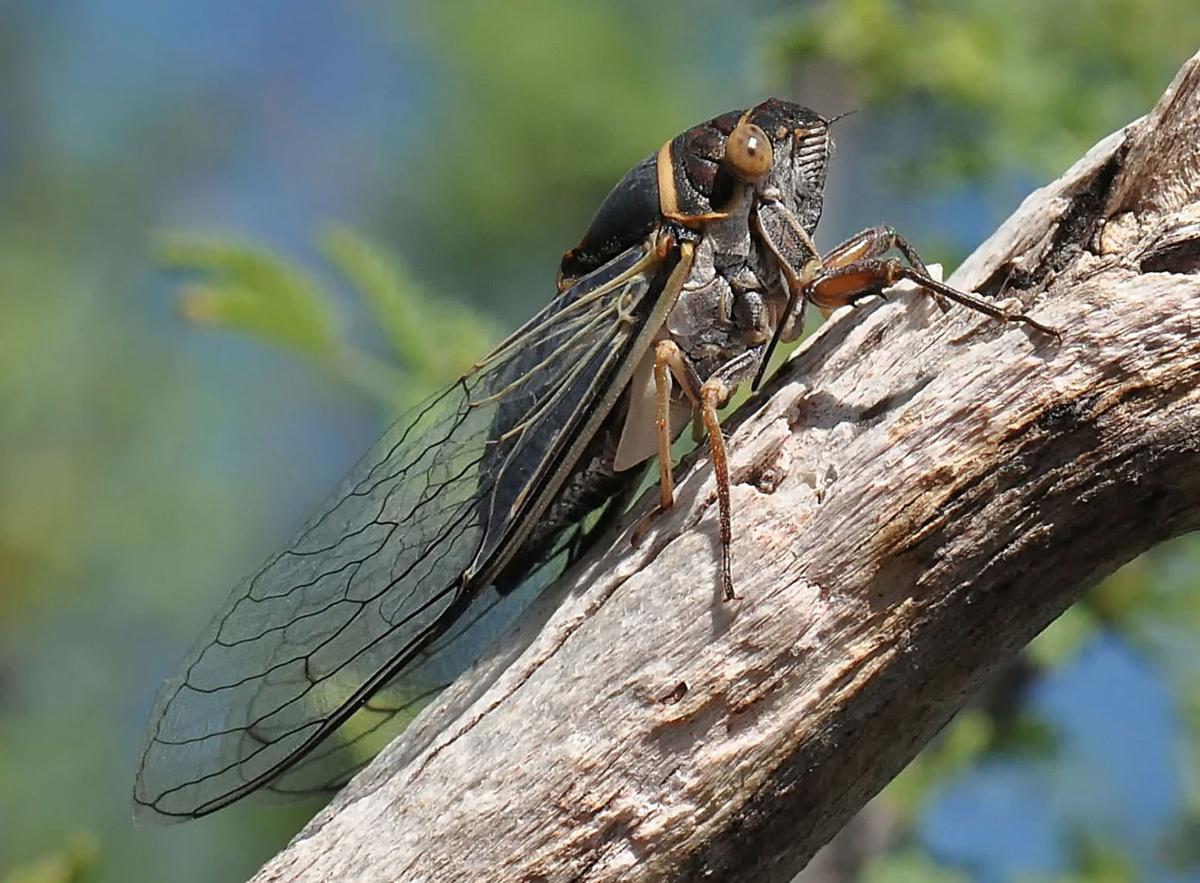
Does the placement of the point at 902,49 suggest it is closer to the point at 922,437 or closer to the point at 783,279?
the point at 783,279

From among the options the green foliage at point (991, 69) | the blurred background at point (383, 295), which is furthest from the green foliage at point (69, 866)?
the green foliage at point (991, 69)

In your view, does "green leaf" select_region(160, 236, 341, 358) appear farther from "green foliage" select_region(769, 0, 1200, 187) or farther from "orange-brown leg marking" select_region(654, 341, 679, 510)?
"green foliage" select_region(769, 0, 1200, 187)

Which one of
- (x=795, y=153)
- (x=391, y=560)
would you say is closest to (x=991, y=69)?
(x=795, y=153)

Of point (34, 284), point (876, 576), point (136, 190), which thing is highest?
point (136, 190)

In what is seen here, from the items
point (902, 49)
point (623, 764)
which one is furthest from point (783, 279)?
point (902, 49)

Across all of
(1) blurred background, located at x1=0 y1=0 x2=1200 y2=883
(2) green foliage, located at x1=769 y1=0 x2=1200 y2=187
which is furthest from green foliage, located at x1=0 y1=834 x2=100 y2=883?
(2) green foliage, located at x1=769 y1=0 x2=1200 y2=187
